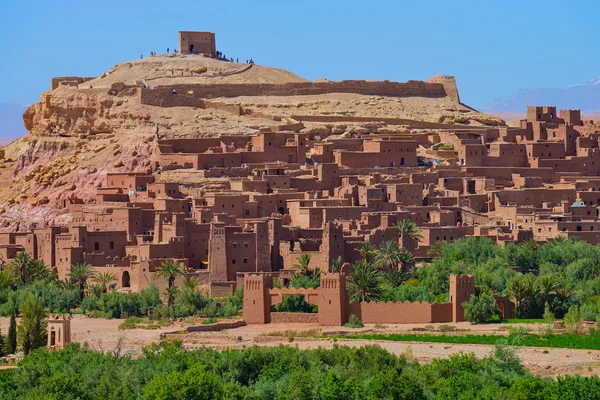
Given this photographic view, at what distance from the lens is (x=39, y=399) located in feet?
157

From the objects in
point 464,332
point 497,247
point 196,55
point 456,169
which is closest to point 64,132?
point 196,55

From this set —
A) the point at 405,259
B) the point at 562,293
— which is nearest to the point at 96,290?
the point at 405,259

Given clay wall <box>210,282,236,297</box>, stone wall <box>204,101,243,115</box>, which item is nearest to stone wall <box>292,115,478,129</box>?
stone wall <box>204,101,243,115</box>

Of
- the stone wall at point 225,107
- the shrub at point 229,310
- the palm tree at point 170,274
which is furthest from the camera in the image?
the stone wall at point 225,107

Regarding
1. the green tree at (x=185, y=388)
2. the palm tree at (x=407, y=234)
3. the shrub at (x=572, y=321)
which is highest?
the palm tree at (x=407, y=234)

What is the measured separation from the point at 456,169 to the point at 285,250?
1273cm

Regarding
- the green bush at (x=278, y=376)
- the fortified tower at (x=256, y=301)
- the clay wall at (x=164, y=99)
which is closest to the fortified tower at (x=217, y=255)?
the fortified tower at (x=256, y=301)

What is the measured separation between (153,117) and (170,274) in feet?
56.9

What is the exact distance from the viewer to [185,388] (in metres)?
47.8

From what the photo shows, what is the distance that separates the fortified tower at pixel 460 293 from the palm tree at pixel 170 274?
896cm

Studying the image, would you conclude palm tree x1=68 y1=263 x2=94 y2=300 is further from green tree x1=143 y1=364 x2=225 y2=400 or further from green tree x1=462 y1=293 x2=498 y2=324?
green tree x1=143 y1=364 x2=225 y2=400

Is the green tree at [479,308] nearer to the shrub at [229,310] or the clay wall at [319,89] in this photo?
the shrub at [229,310]

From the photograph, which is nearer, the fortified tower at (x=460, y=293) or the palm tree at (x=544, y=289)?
the fortified tower at (x=460, y=293)

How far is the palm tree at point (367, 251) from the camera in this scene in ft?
210
